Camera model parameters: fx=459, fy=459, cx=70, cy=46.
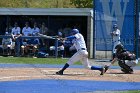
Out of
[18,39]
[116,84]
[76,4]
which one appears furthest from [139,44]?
[76,4]

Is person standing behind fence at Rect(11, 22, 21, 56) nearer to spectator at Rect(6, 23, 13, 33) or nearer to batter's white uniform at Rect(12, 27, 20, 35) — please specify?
batter's white uniform at Rect(12, 27, 20, 35)

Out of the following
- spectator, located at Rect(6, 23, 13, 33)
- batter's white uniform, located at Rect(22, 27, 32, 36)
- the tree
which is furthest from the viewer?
the tree

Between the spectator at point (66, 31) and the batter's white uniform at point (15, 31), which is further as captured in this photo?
the spectator at point (66, 31)

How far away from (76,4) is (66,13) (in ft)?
47.2

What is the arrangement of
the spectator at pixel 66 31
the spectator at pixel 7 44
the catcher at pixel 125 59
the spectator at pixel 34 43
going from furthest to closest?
the spectator at pixel 66 31 → the spectator at pixel 7 44 → the spectator at pixel 34 43 → the catcher at pixel 125 59

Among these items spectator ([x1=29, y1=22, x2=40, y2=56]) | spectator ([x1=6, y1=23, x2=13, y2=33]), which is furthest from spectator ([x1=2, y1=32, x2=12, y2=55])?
spectator ([x1=6, y1=23, x2=13, y2=33])

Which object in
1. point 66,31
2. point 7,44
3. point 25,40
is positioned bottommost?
point 7,44

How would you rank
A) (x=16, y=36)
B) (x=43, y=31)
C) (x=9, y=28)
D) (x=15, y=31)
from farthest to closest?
(x=9, y=28) < (x=43, y=31) < (x=15, y=31) < (x=16, y=36)

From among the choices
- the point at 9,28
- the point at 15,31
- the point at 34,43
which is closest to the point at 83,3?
the point at 9,28

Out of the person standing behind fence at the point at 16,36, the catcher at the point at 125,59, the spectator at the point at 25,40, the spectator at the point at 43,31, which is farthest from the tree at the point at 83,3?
the catcher at the point at 125,59

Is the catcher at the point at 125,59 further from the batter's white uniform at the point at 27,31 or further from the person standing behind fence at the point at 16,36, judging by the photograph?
the batter's white uniform at the point at 27,31

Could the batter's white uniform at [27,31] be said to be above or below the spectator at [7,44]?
above

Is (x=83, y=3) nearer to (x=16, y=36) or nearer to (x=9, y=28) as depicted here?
(x=9, y=28)

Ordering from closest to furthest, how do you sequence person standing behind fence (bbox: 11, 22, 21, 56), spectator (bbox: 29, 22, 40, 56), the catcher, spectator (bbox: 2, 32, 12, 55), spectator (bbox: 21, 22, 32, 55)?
the catcher → person standing behind fence (bbox: 11, 22, 21, 56) → spectator (bbox: 29, 22, 40, 56) → spectator (bbox: 21, 22, 32, 55) → spectator (bbox: 2, 32, 12, 55)
